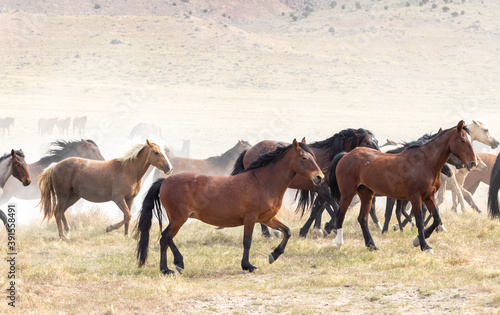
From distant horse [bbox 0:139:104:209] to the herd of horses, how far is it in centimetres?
175

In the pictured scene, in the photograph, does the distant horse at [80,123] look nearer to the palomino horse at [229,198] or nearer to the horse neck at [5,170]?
the horse neck at [5,170]

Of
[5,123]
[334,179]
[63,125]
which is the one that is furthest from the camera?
[63,125]

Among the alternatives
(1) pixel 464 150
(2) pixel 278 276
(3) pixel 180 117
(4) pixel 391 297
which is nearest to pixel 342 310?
(4) pixel 391 297

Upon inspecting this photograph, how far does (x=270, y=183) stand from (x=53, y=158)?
22.1ft

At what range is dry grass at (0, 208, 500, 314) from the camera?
7004 mm

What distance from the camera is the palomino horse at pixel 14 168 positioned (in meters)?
11.1

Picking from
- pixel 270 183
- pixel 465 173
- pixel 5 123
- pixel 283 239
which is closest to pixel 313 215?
pixel 283 239

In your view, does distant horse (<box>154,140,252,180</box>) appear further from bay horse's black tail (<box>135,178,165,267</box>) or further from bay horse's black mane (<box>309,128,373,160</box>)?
bay horse's black tail (<box>135,178,165,267</box>)

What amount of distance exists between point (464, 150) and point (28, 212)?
10531mm

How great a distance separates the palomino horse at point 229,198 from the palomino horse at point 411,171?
127 centimetres

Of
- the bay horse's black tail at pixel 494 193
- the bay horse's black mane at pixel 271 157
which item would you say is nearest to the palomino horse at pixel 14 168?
the bay horse's black mane at pixel 271 157

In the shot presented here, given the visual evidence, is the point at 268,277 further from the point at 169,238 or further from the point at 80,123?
the point at 80,123

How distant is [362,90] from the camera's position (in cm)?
4934

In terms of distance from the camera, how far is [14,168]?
11148 mm
